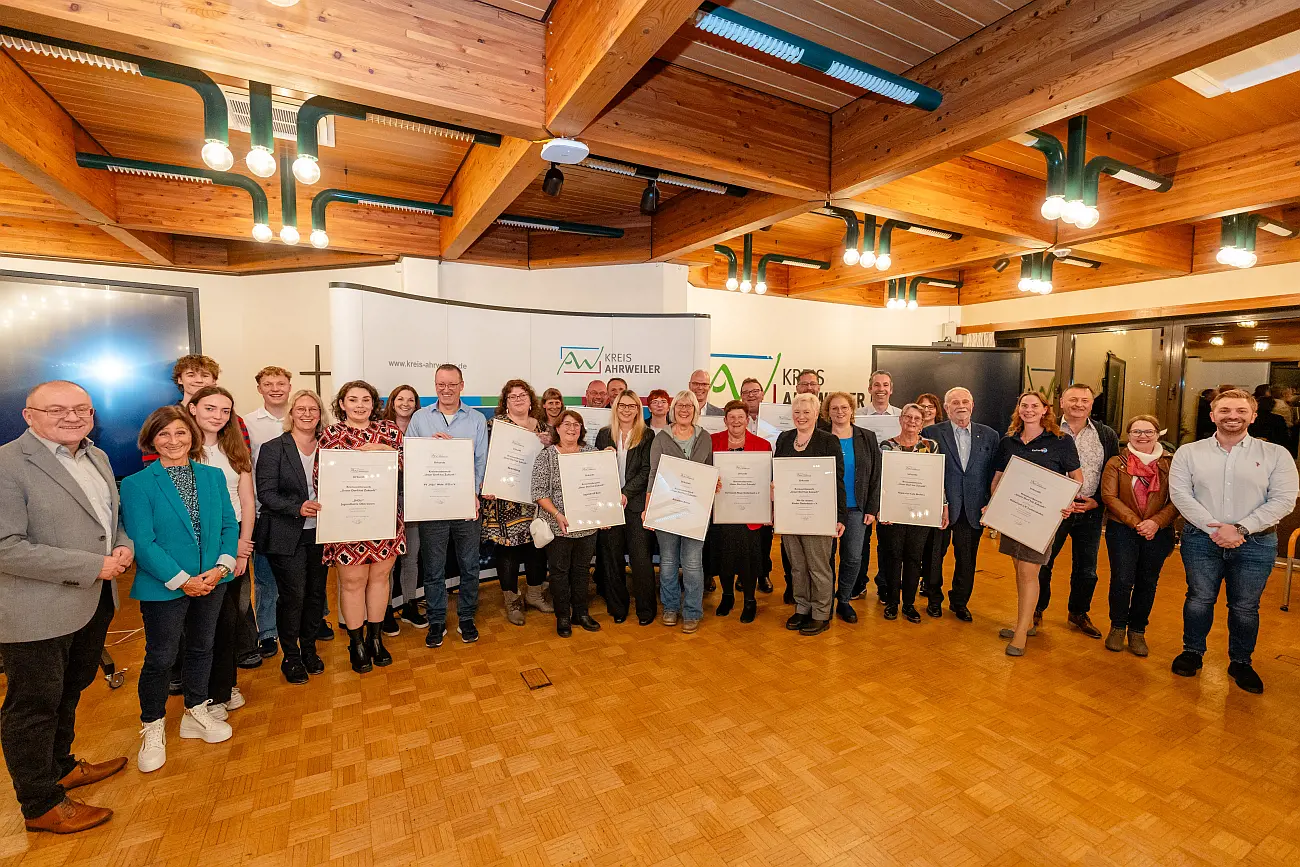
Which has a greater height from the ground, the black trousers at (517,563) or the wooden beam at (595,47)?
the wooden beam at (595,47)

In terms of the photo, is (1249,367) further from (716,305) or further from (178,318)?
(178,318)

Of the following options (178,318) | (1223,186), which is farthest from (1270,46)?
(178,318)

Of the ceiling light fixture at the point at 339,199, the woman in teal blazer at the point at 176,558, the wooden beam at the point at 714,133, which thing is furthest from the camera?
the ceiling light fixture at the point at 339,199

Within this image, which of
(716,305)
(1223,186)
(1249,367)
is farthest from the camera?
(716,305)

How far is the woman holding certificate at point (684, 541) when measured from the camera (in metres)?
3.96

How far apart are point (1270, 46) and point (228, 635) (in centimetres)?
594

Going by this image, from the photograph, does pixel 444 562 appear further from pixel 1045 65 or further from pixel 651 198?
pixel 1045 65

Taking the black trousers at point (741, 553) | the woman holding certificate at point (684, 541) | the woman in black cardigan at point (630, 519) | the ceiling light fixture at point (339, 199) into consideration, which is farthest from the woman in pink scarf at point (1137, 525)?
the ceiling light fixture at point (339, 199)

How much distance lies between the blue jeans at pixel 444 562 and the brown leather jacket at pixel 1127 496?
4.01 meters

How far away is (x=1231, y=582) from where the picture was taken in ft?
10.7

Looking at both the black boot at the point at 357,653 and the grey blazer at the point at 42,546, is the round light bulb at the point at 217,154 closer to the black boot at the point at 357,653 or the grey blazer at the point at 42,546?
the grey blazer at the point at 42,546

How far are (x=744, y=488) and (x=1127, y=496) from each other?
91.2 inches

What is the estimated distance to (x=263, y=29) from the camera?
8.13ft

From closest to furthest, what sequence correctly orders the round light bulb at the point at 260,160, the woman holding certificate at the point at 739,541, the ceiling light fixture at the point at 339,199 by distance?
1. the round light bulb at the point at 260,160
2. the woman holding certificate at the point at 739,541
3. the ceiling light fixture at the point at 339,199
